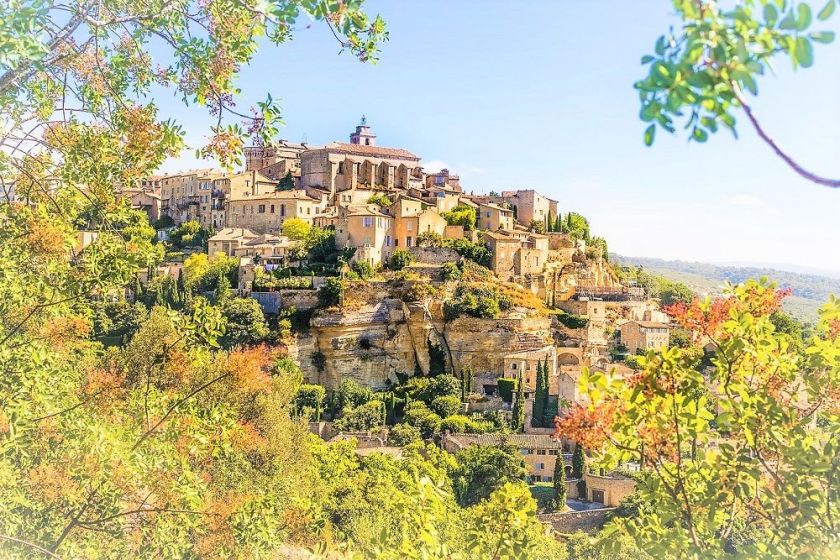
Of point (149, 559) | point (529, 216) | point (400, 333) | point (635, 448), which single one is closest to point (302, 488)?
point (149, 559)

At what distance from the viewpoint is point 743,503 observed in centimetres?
382

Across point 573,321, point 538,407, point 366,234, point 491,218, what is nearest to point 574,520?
point 538,407

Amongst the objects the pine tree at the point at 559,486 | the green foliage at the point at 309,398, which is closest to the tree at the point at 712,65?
the pine tree at the point at 559,486

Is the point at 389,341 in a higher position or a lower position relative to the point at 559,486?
higher

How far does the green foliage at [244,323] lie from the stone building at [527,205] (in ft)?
68.4

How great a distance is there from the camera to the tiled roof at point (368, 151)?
176ft

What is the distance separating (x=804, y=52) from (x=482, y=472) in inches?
1039

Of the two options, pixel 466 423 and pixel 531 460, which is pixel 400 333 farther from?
pixel 531 460

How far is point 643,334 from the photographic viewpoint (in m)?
39.3

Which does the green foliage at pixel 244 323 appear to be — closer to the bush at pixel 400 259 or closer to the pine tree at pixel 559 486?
the bush at pixel 400 259

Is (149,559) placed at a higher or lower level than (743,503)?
lower

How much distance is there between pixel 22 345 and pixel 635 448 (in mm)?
4318

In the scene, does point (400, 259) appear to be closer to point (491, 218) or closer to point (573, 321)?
point (491, 218)

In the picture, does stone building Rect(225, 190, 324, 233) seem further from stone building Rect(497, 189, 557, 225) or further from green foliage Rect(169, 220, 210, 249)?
stone building Rect(497, 189, 557, 225)
